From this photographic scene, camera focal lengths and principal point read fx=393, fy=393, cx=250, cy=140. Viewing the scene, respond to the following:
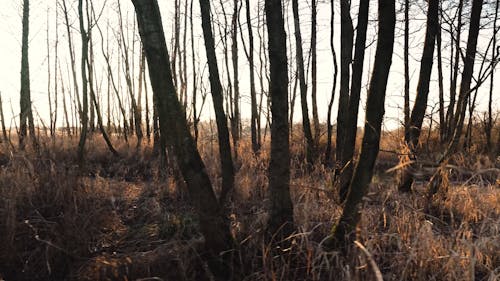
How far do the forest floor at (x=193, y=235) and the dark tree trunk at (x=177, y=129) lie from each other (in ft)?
0.75

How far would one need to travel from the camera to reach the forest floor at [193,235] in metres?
2.39

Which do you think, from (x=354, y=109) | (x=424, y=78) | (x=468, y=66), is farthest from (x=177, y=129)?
(x=468, y=66)

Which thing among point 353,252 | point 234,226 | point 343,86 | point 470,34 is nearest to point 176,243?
point 234,226

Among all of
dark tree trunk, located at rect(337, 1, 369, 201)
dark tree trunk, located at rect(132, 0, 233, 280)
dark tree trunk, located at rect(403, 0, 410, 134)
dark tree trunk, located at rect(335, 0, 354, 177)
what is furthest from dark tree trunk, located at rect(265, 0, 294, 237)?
dark tree trunk, located at rect(403, 0, 410, 134)

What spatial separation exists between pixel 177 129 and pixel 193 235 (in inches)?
46.7

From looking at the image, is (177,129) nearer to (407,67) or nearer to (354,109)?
(354,109)

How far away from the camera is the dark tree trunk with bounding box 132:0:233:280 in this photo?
2.30 metres

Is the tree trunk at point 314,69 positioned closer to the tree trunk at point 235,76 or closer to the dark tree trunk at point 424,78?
the tree trunk at point 235,76

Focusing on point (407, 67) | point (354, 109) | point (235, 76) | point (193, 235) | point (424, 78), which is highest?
point (235, 76)

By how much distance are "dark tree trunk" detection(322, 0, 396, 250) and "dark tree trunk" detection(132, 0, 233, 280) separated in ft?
2.58

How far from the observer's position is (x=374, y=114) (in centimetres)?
217

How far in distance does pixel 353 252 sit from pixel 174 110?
4.41ft

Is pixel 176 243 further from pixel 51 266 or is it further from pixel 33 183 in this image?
pixel 33 183

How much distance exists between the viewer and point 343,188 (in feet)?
11.7
